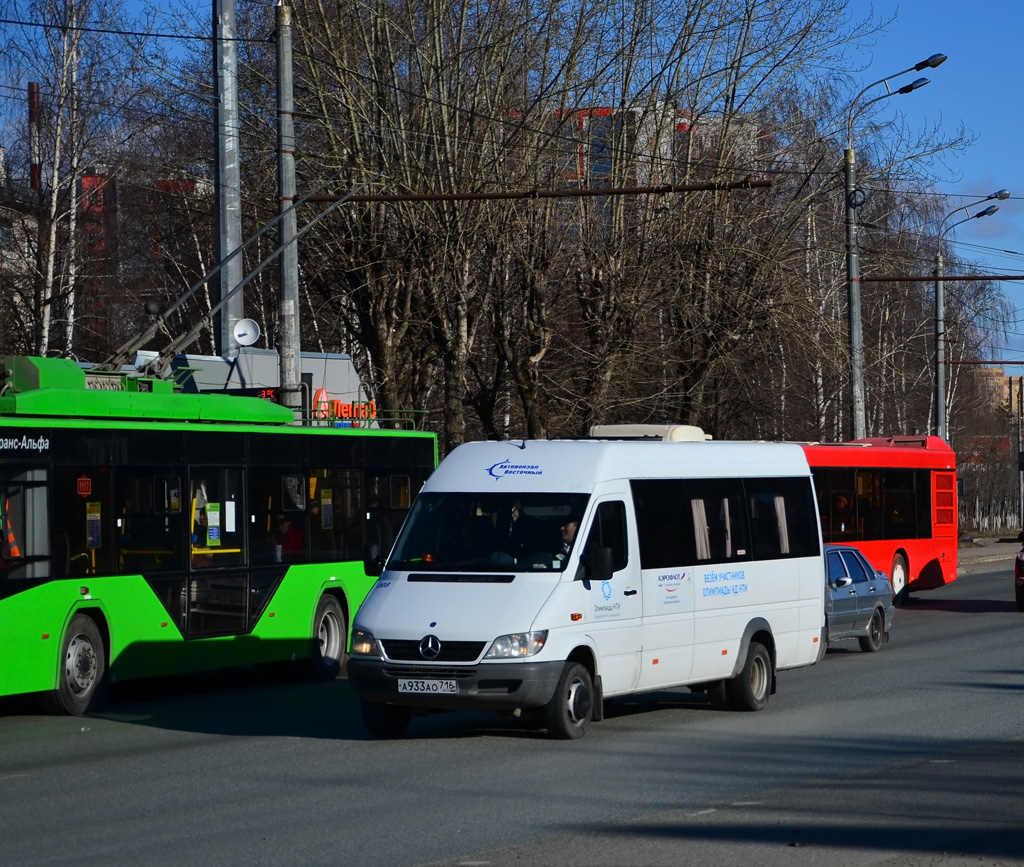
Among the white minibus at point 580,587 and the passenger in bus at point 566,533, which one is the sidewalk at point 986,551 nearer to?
the white minibus at point 580,587

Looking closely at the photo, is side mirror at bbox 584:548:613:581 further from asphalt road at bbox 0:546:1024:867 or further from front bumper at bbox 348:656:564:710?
asphalt road at bbox 0:546:1024:867

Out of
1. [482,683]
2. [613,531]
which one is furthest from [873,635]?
[482,683]

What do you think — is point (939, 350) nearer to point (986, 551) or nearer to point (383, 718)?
point (986, 551)

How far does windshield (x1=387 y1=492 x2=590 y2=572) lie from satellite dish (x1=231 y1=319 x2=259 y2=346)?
9.00m

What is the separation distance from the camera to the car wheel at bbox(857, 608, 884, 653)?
18.8 m

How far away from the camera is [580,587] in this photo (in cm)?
1146

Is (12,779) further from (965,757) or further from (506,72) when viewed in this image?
(506,72)

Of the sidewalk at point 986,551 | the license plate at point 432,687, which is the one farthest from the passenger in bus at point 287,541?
the sidewalk at point 986,551

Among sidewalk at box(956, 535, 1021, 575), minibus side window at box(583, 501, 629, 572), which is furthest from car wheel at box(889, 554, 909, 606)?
minibus side window at box(583, 501, 629, 572)

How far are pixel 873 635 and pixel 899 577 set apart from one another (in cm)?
985

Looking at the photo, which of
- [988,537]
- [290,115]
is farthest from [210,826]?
[988,537]

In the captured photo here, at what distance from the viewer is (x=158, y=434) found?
1490 centimetres

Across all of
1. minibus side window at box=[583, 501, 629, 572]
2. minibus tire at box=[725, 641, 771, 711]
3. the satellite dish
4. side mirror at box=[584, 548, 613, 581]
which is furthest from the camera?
the satellite dish

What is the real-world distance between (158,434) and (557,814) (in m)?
7.69
